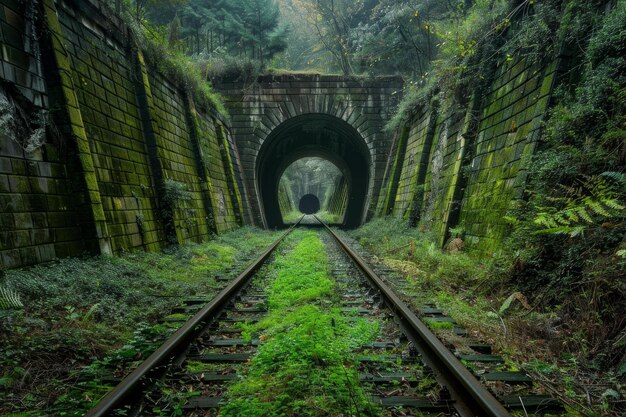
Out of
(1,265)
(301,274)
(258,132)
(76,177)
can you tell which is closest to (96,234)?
(76,177)

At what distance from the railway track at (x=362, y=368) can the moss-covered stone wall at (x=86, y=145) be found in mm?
A: 2407

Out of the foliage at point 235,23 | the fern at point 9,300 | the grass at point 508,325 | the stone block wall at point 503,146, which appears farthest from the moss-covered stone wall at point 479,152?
the foliage at point 235,23

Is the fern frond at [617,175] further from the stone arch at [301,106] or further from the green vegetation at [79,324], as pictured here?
the stone arch at [301,106]

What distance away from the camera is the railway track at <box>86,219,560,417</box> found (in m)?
2.18

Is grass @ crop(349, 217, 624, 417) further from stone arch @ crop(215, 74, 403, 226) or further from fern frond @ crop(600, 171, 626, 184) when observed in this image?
stone arch @ crop(215, 74, 403, 226)

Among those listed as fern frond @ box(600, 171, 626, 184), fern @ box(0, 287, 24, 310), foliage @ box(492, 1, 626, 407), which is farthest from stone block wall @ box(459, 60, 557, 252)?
fern @ box(0, 287, 24, 310)

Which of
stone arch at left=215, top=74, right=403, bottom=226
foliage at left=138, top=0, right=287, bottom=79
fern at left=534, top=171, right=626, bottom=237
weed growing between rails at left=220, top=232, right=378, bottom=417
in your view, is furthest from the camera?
foliage at left=138, top=0, right=287, bottom=79

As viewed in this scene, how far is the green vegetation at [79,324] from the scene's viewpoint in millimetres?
2436

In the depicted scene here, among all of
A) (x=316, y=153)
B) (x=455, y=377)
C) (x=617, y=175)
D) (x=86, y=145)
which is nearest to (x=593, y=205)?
(x=617, y=175)

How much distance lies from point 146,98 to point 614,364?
9.18 m

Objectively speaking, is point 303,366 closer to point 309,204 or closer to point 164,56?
point 164,56

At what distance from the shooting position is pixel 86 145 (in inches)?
221

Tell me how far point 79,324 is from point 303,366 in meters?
2.44

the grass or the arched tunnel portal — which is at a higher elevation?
the arched tunnel portal
